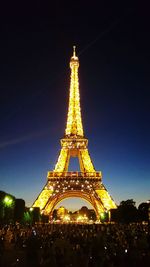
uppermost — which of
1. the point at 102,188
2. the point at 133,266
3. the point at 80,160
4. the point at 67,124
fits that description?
the point at 67,124

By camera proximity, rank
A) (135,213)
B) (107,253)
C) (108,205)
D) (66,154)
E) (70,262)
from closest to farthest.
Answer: (70,262) → (107,253) → (135,213) → (108,205) → (66,154)

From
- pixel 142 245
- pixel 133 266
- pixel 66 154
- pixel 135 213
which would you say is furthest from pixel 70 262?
pixel 66 154

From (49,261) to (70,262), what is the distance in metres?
0.85

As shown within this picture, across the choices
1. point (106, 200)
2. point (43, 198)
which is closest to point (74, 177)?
point (43, 198)

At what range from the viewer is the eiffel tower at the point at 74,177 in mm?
64562

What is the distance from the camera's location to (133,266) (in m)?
9.66

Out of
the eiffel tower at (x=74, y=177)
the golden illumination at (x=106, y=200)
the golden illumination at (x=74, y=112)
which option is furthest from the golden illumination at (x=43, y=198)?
the golden illumination at (x=74, y=112)

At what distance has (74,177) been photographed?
2680 inches

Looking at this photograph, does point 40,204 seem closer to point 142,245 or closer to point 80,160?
point 80,160

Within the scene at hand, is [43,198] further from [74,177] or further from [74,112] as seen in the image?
[74,112]

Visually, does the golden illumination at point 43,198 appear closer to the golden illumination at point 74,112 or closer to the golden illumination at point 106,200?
the golden illumination at point 106,200

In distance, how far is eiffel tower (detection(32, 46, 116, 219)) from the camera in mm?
64562

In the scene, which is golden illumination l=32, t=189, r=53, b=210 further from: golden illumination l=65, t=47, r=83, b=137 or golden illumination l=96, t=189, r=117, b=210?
golden illumination l=65, t=47, r=83, b=137

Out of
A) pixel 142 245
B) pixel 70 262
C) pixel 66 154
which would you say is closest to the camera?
pixel 70 262
